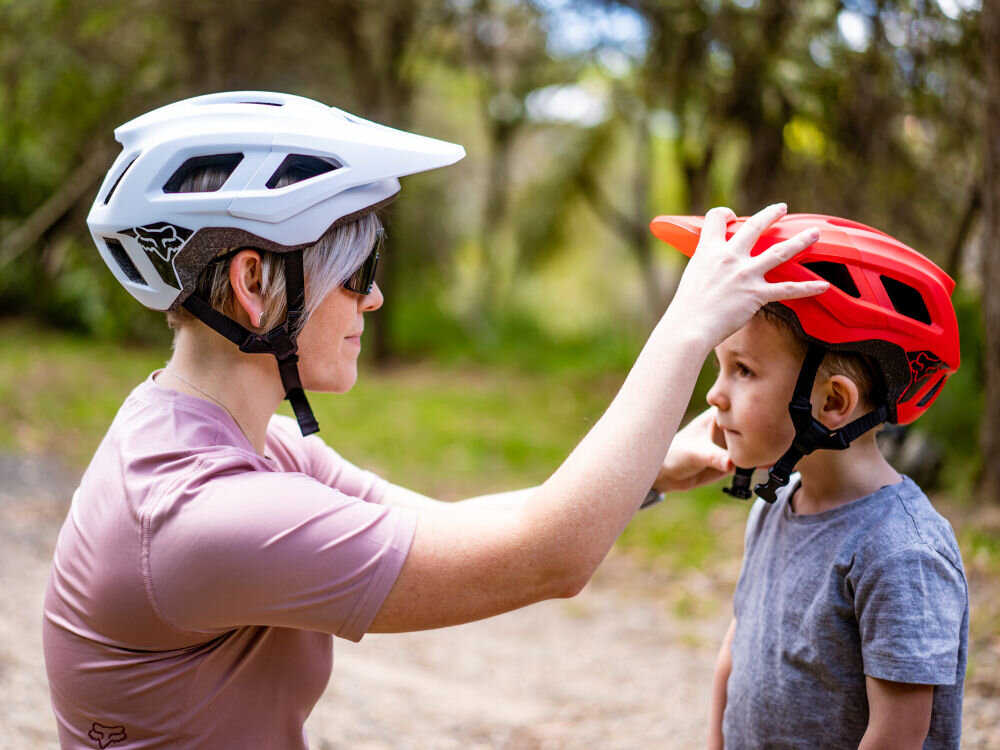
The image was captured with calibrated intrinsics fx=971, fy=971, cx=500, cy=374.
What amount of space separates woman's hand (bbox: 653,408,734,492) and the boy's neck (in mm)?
190

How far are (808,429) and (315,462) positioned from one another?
3.67ft

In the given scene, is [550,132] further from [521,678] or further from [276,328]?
[276,328]

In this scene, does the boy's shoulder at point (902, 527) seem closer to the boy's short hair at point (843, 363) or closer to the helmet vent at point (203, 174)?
the boy's short hair at point (843, 363)

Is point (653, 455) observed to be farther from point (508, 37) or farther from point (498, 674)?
point (508, 37)

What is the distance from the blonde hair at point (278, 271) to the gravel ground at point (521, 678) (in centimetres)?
240

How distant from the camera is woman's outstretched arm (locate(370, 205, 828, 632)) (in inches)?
64.1

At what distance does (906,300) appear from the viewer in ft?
6.47

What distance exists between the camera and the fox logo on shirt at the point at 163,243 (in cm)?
184

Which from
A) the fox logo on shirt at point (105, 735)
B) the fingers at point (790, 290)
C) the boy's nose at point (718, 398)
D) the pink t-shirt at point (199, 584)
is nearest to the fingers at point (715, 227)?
the fingers at point (790, 290)

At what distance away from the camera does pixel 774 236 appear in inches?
74.5

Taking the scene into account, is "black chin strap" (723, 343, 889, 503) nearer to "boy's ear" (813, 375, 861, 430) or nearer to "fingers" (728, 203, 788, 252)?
"boy's ear" (813, 375, 861, 430)

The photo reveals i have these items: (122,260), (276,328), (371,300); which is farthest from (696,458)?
(122,260)

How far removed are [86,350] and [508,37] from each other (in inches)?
279

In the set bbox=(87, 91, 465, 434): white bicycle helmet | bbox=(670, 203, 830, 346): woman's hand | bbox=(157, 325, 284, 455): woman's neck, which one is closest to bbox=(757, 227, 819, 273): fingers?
bbox=(670, 203, 830, 346): woman's hand
